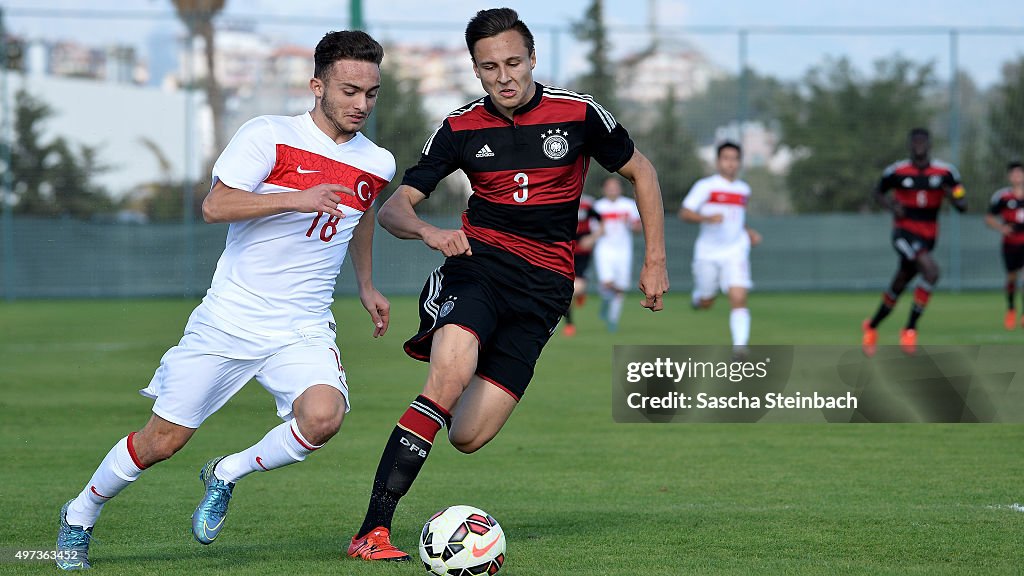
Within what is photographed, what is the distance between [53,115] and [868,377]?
21.4 metres

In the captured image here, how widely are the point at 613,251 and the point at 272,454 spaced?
1494 centimetres

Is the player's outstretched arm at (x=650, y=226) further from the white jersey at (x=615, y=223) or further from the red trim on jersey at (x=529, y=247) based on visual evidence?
the white jersey at (x=615, y=223)

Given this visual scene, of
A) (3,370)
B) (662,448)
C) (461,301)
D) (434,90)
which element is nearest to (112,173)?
(434,90)

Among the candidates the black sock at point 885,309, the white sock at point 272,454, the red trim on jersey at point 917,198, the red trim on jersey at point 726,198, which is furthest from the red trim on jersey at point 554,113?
the red trim on jersey at point 917,198

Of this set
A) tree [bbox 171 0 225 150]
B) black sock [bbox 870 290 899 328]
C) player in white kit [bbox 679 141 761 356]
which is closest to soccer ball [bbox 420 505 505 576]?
player in white kit [bbox 679 141 761 356]

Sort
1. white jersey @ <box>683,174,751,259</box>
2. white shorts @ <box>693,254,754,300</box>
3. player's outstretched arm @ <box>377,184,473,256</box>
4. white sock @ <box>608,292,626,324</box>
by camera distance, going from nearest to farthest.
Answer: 1. player's outstretched arm @ <box>377,184,473,256</box>
2. white shorts @ <box>693,254,754,300</box>
3. white jersey @ <box>683,174,751,259</box>
4. white sock @ <box>608,292,626,324</box>

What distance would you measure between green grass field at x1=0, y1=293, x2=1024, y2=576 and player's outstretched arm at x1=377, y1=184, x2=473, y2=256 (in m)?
1.25

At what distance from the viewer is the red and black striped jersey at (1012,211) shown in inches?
804

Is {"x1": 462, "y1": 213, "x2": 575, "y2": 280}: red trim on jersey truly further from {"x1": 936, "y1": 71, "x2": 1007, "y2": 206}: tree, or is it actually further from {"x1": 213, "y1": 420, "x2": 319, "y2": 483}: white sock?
{"x1": 936, "y1": 71, "x2": 1007, "y2": 206}: tree

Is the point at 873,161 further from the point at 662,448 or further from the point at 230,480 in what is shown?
the point at 230,480

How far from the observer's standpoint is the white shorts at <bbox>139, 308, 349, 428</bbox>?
5180mm

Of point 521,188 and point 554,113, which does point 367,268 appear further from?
point 554,113

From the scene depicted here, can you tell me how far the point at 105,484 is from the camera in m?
5.21

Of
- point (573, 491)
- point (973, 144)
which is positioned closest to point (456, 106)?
point (973, 144)
